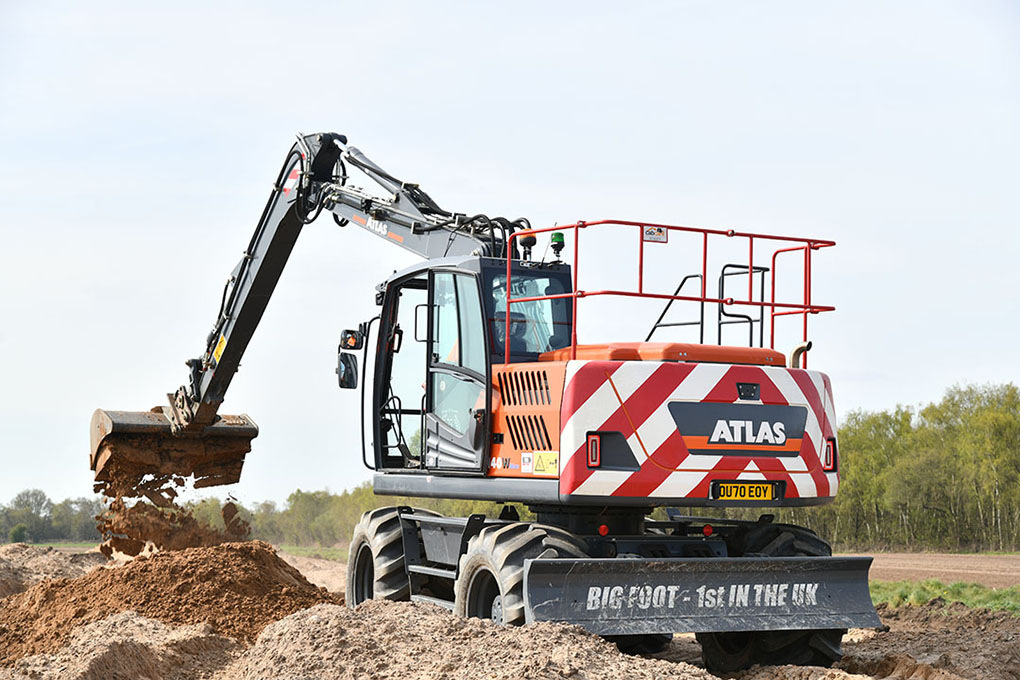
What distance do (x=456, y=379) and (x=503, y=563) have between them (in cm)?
197

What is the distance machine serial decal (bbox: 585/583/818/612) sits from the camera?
816cm

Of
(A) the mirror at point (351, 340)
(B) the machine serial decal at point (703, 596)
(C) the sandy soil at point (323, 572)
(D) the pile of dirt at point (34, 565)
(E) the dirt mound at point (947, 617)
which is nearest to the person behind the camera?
(B) the machine serial decal at point (703, 596)

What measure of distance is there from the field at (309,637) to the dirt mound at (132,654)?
2 cm

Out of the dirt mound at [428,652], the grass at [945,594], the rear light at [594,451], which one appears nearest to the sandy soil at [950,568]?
the grass at [945,594]

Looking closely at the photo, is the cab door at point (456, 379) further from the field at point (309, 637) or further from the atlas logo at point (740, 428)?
the atlas logo at point (740, 428)

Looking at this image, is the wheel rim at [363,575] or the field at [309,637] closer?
the field at [309,637]

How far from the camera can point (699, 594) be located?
27.7 ft

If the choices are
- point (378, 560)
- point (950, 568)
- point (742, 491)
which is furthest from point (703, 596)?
point (950, 568)

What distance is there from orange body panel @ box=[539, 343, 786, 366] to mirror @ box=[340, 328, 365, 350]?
99.7 inches

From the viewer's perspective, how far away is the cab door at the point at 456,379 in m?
9.31

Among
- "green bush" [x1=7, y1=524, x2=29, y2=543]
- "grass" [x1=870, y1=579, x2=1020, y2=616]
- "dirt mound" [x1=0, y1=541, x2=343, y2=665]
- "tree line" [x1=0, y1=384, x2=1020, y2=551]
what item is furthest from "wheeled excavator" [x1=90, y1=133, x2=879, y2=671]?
"green bush" [x1=7, y1=524, x2=29, y2=543]

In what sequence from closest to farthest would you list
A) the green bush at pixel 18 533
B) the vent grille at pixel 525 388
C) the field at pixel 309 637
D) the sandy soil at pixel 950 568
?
the field at pixel 309 637
the vent grille at pixel 525 388
the sandy soil at pixel 950 568
the green bush at pixel 18 533

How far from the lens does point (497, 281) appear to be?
31.6ft

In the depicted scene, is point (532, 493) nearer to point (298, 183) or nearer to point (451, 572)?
Result: point (451, 572)
